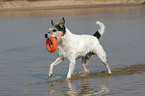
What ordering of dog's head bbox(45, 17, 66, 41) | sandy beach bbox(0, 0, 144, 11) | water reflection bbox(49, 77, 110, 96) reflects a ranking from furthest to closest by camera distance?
sandy beach bbox(0, 0, 144, 11)
dog's head bbox(45, 17, 66, 41)
water reflection bbox(49, 77, 110, 96)

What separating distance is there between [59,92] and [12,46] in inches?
363

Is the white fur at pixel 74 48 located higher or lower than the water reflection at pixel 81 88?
higher

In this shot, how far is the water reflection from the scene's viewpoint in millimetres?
8875

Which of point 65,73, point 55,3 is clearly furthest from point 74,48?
point 55,3

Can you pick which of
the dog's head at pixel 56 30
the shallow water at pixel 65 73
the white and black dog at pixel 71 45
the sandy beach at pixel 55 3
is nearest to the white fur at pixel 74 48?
the white and black dog at pixel 71 45

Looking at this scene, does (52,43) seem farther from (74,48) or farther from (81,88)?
(81,88)

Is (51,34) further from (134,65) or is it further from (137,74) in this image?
(134,65)

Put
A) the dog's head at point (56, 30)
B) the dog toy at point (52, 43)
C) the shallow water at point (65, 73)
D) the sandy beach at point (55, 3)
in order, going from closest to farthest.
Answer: the shallow water at point (65, 73)
the dog's head at point (56, 30)
the dog toy at point (52, 43)
the sandy beach at point (55, 3)

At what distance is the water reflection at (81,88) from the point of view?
888 centimetres

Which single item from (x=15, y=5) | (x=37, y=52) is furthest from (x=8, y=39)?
(x=15, y=5)

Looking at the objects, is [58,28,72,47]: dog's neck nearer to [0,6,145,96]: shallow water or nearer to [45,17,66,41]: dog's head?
[45,17,66,41]: dog's head

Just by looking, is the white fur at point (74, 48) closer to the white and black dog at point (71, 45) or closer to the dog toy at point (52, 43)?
the white and black dog at point (71, 45)

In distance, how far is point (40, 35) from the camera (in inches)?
871

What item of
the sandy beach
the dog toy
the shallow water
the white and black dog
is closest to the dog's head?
the white and black dog
